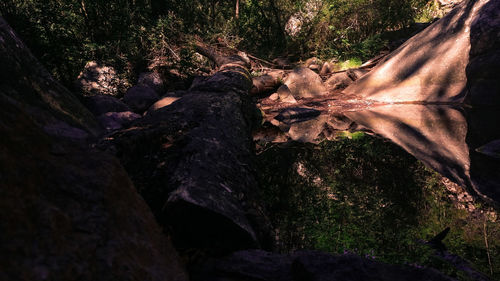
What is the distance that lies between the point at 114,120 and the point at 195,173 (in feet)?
12.4

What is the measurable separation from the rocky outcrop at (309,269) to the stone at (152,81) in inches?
249

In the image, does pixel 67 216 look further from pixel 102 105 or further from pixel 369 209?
pixel 102 105

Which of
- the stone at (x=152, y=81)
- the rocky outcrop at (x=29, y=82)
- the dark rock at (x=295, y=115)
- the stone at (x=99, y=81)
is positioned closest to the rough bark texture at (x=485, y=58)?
the dark rock at (x=295, y=115)

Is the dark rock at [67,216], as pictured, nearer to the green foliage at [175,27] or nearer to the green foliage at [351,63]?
the green foliage at [175,27]

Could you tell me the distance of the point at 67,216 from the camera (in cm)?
64

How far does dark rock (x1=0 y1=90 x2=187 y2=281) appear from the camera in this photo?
515mm

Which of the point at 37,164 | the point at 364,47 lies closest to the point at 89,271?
the point at 37,164

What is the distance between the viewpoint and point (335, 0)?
9.90 meters

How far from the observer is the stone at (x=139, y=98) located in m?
5.68

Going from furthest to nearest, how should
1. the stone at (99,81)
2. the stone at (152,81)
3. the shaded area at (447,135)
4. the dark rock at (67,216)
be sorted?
the stone at (152,81)
the stone at (99,81)
the shaded area at (447,135)
the dark rock at (67,216)

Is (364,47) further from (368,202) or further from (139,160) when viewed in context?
(139,160)

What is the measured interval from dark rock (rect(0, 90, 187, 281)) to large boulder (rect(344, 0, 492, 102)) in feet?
23.5

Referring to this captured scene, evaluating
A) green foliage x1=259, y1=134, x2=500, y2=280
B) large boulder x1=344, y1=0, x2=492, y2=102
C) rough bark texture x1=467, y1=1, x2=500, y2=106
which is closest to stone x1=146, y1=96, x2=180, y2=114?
green foliage x1=259, y1=134, x2=500, y2=280

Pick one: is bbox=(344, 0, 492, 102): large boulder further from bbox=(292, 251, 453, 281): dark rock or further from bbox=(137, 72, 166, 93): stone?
bbox=(292, 251, 453, 281): dark rock
